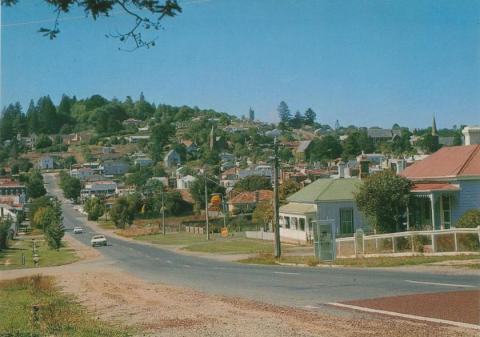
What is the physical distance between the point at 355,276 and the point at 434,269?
9.25 ft

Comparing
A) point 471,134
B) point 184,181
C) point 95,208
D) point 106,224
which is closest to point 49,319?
point 471,134

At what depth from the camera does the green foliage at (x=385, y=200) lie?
33000 mm

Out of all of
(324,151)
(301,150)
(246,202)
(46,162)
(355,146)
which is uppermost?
(355,146)

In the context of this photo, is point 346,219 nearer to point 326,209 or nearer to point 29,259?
point 326,209

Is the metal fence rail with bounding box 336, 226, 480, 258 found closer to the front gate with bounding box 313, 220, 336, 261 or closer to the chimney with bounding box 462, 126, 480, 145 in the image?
the front gate with bounding box 313, 220, 336, 261

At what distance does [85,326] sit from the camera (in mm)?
11727

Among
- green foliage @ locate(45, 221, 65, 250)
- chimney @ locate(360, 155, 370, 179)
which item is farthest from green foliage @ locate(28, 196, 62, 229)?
chimney @ locate(360, 155, 370, 179)

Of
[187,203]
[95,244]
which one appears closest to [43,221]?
[95,244]

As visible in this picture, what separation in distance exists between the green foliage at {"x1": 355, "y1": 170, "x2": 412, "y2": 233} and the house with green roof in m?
8.66

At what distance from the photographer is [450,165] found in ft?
114

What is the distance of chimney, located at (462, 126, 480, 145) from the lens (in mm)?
37625

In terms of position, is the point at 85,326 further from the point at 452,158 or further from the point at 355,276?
the point at 452,158

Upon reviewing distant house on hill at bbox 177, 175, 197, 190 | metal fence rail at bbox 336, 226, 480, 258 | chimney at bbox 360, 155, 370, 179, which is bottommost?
metal fence rail at bbox 336, 226, 480, 258

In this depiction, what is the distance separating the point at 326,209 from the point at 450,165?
461 inches
